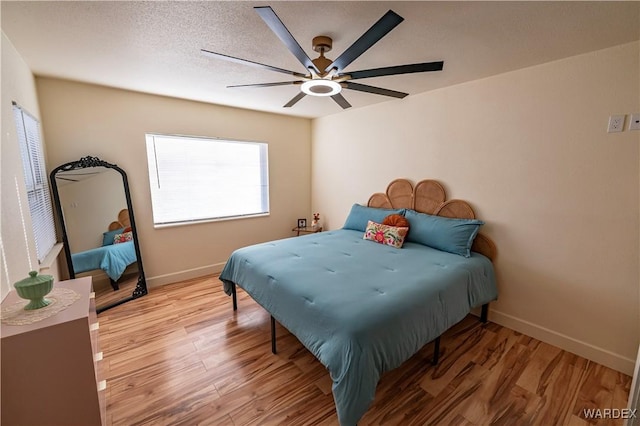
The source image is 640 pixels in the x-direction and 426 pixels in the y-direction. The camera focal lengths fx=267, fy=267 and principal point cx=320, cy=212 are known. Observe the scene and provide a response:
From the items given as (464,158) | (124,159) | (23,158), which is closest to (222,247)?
(124,159)

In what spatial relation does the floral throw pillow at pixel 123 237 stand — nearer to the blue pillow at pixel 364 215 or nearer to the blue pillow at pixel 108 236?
the blue pillow at pixel 108 236

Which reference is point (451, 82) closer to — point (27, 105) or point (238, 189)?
point (238, 189)

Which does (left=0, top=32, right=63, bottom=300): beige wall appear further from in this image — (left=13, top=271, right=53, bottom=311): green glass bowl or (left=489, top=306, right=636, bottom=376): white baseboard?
(left=489, top=306, right=636, bottom=376): white baseboard

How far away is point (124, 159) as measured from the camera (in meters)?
3.00

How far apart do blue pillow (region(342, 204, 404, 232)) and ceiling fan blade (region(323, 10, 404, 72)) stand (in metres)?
1.96

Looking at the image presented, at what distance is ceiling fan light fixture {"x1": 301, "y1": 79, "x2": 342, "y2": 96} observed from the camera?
172 cm

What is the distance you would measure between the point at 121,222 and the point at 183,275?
0.99 meters

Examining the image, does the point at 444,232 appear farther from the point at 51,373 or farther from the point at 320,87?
the point at 51,373

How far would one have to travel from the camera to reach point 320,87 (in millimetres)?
1793

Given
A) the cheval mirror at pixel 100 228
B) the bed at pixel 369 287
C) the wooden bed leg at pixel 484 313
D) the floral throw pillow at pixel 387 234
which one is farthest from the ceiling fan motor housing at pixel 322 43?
the wooden bed leg at pixel 484 313

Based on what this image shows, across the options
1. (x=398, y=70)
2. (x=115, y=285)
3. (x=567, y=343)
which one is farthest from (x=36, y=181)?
(x=567, y=343)

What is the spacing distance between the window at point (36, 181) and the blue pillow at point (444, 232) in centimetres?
328

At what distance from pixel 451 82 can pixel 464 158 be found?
0.75 metres

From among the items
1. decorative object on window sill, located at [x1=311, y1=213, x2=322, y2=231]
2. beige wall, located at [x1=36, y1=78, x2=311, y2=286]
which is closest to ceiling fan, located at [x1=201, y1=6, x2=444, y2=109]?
beige wall, located at [x1=36, y1=78, x2=311, y2=286]
